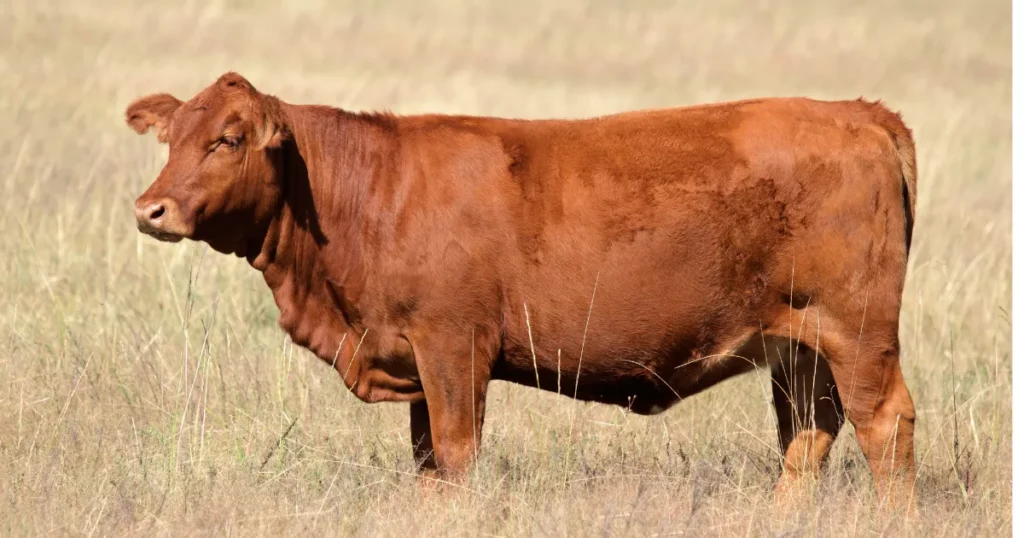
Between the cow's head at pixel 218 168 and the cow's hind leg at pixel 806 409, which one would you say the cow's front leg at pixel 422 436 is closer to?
the cow's head at pixel 218 168

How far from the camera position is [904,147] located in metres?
6.12

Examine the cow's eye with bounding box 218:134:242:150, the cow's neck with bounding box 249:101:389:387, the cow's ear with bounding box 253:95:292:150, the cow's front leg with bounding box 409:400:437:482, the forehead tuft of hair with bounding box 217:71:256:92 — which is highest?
the forehead tuft of hair with bounding box 217:71:256:92

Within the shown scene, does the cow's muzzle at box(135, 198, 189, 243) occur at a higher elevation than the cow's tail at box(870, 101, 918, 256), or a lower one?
lower

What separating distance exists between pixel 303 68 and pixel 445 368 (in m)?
15.7

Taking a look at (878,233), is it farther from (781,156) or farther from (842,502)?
(842,502)

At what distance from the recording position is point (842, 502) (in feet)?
18.9

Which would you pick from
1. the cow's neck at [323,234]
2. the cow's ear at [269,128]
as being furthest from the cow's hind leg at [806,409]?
the cow's ear at [269,128]

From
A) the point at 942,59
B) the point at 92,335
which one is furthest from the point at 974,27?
the point at 92,335

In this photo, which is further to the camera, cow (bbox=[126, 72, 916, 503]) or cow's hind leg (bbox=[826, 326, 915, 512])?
cow's hind leg (bbox=[826, 326, 915, 512])

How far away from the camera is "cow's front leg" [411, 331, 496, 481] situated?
5746 mm

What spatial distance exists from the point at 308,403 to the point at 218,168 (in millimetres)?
1884

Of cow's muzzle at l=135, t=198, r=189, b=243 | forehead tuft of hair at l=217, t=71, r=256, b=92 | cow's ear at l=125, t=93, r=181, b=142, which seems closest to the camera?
cow's muzzle at l=135, t=198, r=189, b=243

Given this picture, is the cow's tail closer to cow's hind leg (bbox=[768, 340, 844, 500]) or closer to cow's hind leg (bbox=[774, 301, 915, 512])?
cow's hind leg (bbox=[774, 301, 915, 512])

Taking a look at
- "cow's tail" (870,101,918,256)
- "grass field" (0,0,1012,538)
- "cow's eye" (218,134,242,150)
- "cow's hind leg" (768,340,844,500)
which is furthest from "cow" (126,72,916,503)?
"grass field" (0,0,1012,538)
